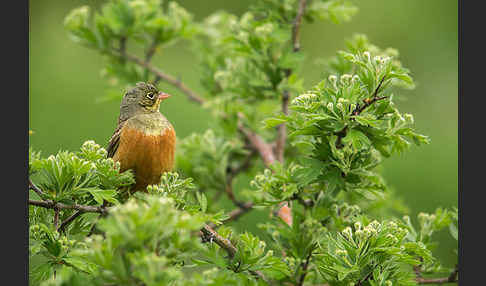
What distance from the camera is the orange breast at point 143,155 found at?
2592 mm

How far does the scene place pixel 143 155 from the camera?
2600mm

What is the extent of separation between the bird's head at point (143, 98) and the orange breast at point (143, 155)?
0.22m

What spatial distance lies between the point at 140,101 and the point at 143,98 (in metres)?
0.02

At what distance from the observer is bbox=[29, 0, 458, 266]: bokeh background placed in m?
5.74

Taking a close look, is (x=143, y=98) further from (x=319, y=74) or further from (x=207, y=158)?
(x=319, y=74)

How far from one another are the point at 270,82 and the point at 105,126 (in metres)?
3.21

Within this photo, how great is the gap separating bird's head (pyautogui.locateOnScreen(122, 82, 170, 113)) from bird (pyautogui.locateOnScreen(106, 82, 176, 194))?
3 cm

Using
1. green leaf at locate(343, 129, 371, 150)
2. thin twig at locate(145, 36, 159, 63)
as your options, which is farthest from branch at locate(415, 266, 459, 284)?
thin twig at locate(145, 36, 159, 63)

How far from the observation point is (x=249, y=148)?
3752 millimetres

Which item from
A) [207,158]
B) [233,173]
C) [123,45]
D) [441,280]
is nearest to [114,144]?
[207,158]

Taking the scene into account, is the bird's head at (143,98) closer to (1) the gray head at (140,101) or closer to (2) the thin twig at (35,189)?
(1) the gray head at (140,101)

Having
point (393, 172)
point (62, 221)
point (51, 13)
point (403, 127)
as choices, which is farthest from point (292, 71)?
point (51, 13)

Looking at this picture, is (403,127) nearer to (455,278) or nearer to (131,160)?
(455,278)

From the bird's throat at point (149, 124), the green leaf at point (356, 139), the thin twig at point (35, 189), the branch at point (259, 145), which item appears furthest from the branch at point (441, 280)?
the thin twig at point (35, 189)
